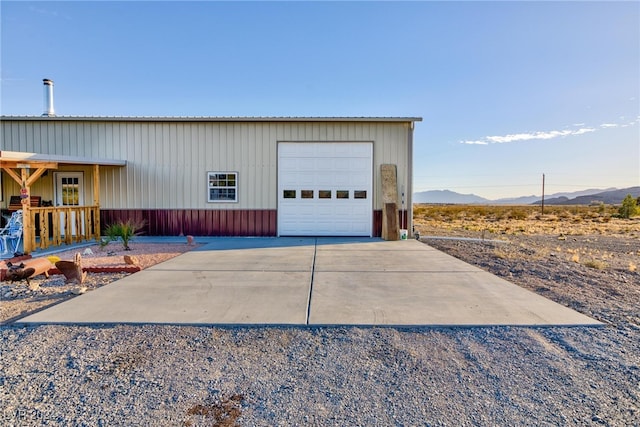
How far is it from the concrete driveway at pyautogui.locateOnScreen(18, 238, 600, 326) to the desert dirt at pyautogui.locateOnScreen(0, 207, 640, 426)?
10.4 inches

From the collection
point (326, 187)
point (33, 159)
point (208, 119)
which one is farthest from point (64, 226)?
point (326, 187)

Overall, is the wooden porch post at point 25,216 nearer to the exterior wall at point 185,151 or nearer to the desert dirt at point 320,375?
the exterior wall at point 185,151

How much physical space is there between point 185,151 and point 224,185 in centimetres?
186

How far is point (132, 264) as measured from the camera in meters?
7.46

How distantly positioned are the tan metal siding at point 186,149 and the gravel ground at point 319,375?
8.90 m

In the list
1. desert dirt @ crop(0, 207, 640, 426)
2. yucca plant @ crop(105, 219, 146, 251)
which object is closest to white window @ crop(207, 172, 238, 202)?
yucca plant @ crop(105, 219, 146, 251)

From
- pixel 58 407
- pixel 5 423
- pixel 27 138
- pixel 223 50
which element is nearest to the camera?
pixel 5 423

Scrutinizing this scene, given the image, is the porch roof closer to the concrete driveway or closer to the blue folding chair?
the blue folding chair

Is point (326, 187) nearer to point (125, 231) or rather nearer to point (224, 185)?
point (224, 185)

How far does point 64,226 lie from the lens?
11242 millimetres

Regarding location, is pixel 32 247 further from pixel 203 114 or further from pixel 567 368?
pixel 567 368

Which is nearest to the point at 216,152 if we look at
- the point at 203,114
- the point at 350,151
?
the point at 203,114

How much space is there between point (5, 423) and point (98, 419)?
2.02 ft

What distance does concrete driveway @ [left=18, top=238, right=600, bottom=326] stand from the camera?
4.43 m
